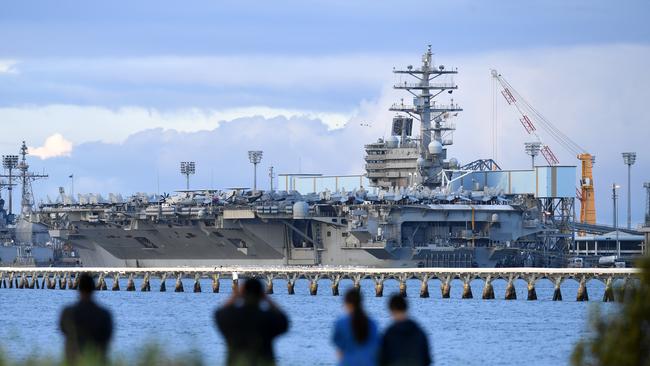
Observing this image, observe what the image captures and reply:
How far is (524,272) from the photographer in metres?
57.2

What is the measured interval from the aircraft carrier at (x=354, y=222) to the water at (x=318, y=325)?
21.7 m

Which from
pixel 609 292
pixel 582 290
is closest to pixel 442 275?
pixel 582 290

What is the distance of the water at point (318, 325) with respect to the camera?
114 feet

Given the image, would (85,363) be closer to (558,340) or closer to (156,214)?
(558,340)

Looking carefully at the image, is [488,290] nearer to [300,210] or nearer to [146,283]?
[146,283]

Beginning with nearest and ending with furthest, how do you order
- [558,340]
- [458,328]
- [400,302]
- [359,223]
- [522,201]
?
1. [400,302]
2. [558,340]
3. [458,328]
4. [359,223]
5. [522,201]

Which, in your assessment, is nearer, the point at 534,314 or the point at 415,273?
the point at 534,314

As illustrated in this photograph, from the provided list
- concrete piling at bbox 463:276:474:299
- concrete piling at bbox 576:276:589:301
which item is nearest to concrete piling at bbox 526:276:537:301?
concrete piling at bbox 576:276:589:301

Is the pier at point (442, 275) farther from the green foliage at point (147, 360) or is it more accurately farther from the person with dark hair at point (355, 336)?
the green foliage at point (147, 360)

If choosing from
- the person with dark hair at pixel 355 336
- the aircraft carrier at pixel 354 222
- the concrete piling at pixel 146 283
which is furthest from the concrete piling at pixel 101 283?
the person with dark hair at pixel 355 336

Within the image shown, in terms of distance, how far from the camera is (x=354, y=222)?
90062 millimetres

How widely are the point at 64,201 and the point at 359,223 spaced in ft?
68.9

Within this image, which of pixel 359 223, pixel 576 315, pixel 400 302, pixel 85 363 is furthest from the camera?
pixel 359 223

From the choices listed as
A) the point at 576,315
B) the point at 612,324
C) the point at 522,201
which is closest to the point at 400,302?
the point at 612,324
